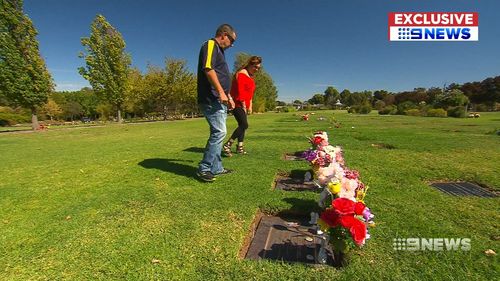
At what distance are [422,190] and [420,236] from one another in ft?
5.50

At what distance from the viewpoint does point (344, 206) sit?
87.5 inches

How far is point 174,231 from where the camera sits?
2916 mm

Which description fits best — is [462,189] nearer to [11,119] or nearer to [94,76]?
[94,76]

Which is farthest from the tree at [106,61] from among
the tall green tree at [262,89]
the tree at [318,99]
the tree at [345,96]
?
the tree at [318,99]

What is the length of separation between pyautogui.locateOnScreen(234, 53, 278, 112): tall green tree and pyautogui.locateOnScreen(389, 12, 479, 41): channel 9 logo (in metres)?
51.9

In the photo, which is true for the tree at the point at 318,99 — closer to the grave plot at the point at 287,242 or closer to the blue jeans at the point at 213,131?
the blue jeans at the point at 213,131

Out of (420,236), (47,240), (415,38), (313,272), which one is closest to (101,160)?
(47,240)

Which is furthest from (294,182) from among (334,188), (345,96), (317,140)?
(345,96)

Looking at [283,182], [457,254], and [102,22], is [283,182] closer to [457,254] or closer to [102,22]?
[457,254]

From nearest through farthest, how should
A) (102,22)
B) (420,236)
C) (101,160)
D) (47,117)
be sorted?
(420,236), (101,160), (102,22), (47,117)

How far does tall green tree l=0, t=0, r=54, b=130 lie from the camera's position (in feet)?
79.5

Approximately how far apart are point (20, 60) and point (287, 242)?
3177 centimetres

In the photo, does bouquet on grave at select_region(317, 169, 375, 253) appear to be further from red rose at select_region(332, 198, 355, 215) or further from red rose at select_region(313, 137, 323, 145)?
red rose at select_region(313, 137, 323, 145)

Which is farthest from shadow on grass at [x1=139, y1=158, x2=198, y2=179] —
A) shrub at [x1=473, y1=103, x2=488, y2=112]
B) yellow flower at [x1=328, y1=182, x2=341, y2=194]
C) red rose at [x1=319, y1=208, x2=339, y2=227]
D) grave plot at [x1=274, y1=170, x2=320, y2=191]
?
shrub at [x1=473, y1=103, x2=488, y2=112]
